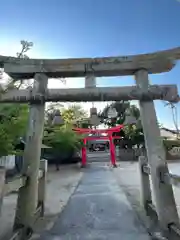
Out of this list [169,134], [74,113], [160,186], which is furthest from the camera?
[169,134]

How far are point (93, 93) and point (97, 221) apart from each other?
1.43 meters

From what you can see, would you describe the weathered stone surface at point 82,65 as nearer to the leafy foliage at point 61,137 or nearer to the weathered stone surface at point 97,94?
the weathered stone surface at point 97,94

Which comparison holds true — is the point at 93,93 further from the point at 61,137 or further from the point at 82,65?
the point at 61,137

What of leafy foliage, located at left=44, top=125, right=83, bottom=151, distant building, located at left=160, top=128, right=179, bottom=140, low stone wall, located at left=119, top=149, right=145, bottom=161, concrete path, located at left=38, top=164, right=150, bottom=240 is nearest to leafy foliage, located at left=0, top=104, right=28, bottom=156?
concrete path, located at left=38, top=164, right=150, bottom=240

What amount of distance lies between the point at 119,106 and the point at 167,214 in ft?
50.5

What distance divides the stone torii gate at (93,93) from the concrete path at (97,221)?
0.31m

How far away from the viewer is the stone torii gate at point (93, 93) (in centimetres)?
238

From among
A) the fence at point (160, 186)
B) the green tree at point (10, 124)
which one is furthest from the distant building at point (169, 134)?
the fence at point (160, 186)

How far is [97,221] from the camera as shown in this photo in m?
2.74

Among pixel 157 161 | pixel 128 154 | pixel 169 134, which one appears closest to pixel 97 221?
pixel 157 161

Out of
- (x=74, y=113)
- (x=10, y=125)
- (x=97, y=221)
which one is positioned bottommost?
(x=97, y=221)

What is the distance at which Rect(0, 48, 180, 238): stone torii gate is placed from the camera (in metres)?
2.38

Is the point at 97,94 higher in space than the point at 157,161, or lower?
higher

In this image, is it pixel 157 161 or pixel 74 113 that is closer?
pixel 157 161
